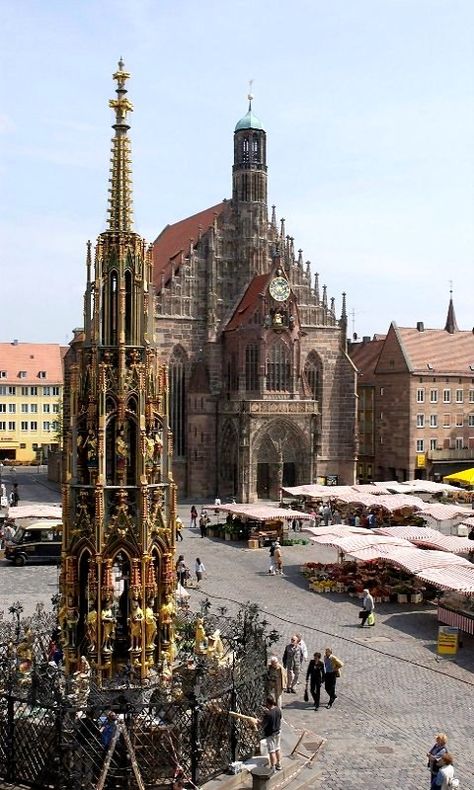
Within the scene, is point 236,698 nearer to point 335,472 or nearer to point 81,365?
point 81,365

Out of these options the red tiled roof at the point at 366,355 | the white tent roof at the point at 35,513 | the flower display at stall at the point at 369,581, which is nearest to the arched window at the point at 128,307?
the flower display at stall at the point at 369,581

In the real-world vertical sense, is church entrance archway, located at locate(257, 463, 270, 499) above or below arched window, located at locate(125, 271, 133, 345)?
below

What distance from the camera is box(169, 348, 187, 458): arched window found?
56.5 metres

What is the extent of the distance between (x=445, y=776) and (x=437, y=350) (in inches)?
2341

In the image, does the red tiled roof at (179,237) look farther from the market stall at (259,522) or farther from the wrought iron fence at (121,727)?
the wrought iron fence at (121,727)

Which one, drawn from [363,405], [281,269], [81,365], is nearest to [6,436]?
[363,405]

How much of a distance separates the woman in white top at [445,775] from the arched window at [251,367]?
4307cm

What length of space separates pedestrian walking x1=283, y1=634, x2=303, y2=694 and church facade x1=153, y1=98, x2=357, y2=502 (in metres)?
34.5

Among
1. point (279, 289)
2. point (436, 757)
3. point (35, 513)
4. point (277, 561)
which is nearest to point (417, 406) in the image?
point (279, 289)

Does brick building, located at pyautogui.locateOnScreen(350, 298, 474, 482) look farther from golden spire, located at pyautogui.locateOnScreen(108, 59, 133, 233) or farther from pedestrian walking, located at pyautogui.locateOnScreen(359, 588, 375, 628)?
golden spire, located at pyautogui.locateOnScreen(108, 59, 133, 233)

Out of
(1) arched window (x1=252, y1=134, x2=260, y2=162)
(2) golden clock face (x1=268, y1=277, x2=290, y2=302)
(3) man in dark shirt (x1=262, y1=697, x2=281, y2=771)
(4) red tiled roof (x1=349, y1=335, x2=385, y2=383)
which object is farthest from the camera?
(4) red tiled roof (x1=349, y1=335, x2=385, y2=383)

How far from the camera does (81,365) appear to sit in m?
14.0

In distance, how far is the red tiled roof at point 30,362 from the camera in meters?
93.6

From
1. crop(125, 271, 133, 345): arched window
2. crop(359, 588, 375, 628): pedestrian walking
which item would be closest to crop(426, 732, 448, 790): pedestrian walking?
crop(125, 271, 133, 345): arched window
